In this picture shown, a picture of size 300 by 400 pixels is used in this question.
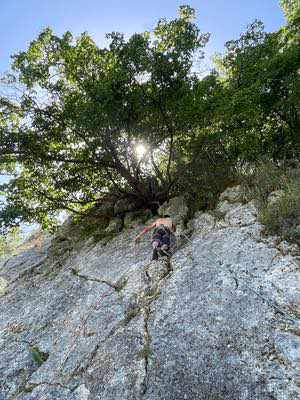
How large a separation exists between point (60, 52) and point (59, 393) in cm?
856

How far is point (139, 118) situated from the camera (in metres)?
9.44

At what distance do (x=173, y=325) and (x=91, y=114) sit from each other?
557cm

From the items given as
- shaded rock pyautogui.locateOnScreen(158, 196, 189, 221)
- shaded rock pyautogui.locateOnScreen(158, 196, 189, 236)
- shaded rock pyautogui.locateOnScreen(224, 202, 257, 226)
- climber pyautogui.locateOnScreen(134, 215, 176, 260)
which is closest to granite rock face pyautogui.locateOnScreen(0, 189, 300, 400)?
shaded rock pyautogui.locateOnScreen(224, 202, 257, 226)

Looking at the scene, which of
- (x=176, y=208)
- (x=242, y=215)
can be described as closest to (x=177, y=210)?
(x=176, y=208)

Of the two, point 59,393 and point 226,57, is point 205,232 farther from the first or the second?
point 226,57

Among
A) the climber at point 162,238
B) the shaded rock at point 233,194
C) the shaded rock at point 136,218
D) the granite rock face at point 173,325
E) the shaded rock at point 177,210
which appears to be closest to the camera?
the granite rock face at point 173,325

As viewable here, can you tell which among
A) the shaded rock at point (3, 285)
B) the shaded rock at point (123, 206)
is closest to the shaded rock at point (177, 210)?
the shaded rock at point (123, 206)

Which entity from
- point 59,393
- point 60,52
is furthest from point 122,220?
point 59,393

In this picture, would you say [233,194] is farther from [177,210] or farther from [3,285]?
[3,285]

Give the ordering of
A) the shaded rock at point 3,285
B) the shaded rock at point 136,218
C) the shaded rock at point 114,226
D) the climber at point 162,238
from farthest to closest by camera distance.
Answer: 1. the shaded rock at point 114,226
2. the shaded rock at point 136,218
3. the shaded rock at point 3,285
4. the climber at point 162,238

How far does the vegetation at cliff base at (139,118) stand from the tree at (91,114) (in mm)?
29

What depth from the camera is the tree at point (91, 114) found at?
8.67m

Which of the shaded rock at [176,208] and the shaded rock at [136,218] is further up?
the shaded rock at [136,218]

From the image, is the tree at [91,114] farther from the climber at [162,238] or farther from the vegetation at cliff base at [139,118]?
the climber at [162,238]
